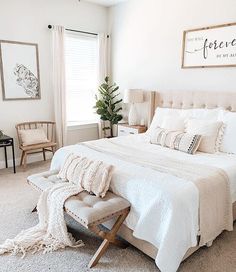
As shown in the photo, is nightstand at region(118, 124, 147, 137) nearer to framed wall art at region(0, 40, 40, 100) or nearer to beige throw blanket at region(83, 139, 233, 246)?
framed wall art at region(0, 40, 40, 100)

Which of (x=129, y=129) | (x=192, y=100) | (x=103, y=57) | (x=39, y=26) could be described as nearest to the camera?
(x=192, y=100)

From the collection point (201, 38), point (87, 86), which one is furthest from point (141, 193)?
point (87, 86)

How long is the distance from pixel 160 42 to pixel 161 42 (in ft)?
0.07

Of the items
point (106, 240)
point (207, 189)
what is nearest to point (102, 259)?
point (106, 240)

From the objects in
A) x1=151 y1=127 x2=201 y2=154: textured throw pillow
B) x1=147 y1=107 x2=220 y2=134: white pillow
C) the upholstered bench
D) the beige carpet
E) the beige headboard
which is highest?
the beige headboard

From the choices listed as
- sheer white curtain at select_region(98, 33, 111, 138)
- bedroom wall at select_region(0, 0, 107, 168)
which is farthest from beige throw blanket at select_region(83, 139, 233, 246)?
sheer white curtain at select_region(98, 33, 111, 138)

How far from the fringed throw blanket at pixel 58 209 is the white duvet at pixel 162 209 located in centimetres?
16

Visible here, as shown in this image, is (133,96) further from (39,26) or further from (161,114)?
(39,26)

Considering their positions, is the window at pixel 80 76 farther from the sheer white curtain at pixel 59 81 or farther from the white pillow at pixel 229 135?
the white pillow at pixel 229 135

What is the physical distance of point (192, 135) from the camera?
290 centimetres

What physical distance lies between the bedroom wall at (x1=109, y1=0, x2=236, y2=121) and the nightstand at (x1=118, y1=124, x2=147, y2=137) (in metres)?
0.74

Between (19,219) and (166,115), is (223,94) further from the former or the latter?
(19,219)

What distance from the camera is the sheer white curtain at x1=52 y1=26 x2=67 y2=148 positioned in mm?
4309

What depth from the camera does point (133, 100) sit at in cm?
430
